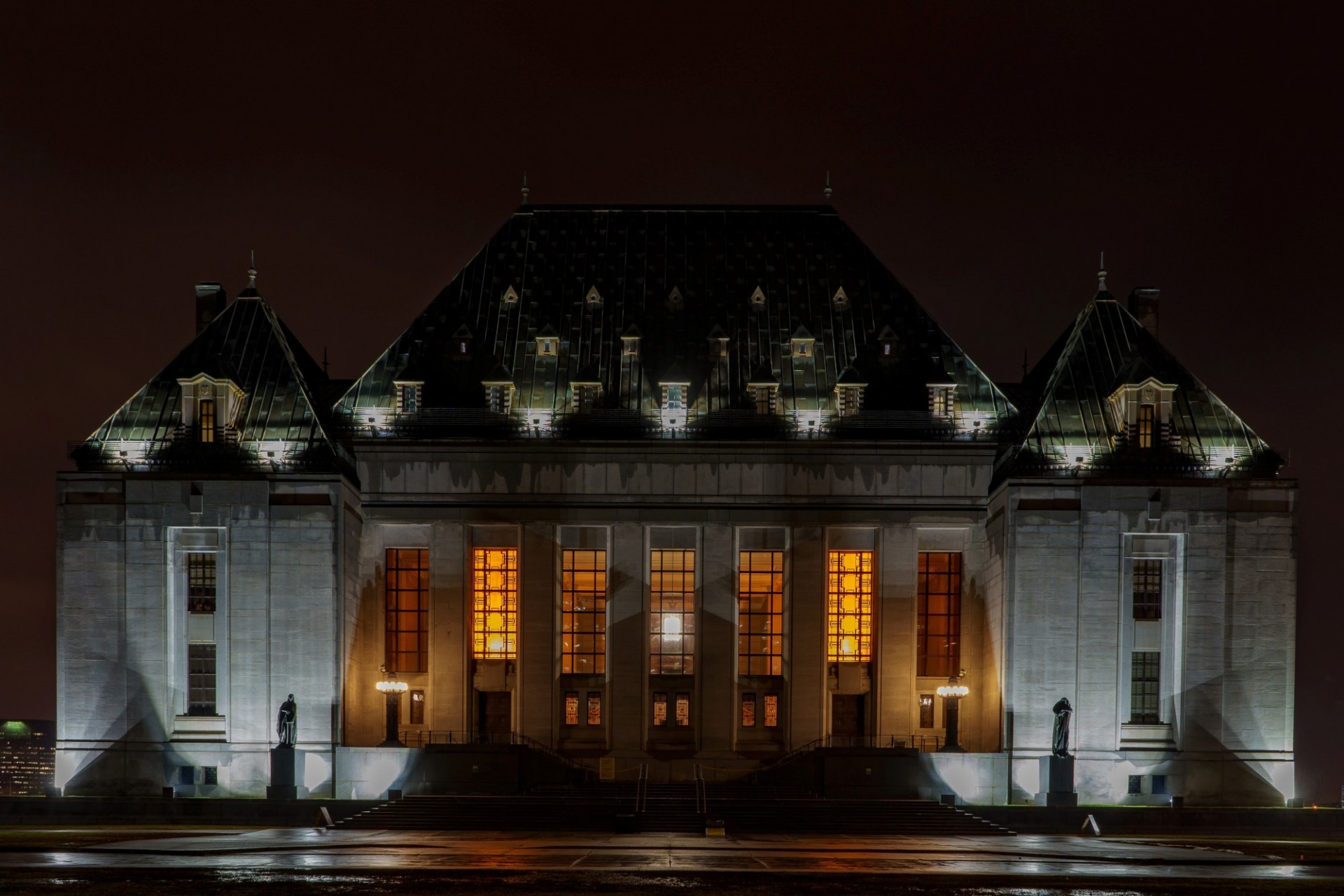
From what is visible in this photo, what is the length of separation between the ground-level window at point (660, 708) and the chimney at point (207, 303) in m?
26.5

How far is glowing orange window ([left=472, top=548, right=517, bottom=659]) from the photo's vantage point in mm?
69688

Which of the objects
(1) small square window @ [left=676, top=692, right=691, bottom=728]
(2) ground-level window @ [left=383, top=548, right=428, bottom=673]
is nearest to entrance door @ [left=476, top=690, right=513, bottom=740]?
(2) ground-level window @ [left=383, top=548, right=428, bottom=673]

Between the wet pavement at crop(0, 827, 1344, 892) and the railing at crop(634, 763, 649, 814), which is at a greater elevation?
the wet pavement at crop(0, 827, 1344, 892)

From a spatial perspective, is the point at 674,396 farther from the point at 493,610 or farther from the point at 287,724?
the point at 287,724

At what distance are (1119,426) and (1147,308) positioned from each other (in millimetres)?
9296

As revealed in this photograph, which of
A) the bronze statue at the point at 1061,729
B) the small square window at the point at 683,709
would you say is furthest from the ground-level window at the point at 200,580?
the bronze statue at the point at 1061,729

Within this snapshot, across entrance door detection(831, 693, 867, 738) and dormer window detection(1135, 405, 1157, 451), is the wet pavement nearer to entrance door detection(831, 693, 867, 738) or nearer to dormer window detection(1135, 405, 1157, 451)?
entrance door detection(831, 693, 867, 738)

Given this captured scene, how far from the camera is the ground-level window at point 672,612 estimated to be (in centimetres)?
7006

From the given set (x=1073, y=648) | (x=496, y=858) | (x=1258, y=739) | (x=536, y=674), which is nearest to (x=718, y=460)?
(x=536, y=674)

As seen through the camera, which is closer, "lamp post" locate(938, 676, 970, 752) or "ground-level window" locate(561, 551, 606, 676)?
"lamp post" locate(938, 676, 970, 752)

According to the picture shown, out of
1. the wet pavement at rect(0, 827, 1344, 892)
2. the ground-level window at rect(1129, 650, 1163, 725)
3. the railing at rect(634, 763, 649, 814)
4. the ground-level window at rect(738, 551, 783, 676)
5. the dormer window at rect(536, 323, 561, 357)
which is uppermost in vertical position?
the dormer window at rect(536, 323, 561, 357)

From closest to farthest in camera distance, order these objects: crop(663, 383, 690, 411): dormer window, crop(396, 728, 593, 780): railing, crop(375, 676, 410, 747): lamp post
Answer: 1. crop(375, 676, 410, 747): lamp post
2. crop(396, 728, 593, 780): railing
3. crop(663, 383, 690, 411): dormer window

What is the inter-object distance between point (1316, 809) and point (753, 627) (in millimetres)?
23108

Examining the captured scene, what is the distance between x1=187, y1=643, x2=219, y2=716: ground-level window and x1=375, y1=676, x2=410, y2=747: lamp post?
21.1 ft
